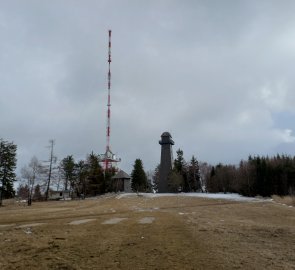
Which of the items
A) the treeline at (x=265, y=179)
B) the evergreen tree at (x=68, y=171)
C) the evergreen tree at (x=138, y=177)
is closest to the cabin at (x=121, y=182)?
the evergreen tree at (x=138, y=177)

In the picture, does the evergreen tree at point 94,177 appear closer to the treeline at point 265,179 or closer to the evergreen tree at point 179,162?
the evergreen tree at point 179,162

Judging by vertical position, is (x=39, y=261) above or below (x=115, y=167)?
below

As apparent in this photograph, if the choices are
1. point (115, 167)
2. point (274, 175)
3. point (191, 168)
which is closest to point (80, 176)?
point (115, 167)

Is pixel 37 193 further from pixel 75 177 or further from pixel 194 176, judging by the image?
pixel 194 176

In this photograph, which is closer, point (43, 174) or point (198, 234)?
point (198, 234)

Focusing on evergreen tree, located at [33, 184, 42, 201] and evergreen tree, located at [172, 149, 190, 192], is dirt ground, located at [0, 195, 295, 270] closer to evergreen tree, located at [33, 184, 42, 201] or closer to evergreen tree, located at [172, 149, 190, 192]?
evergreen tree, located at [33, 184, 42, 201]

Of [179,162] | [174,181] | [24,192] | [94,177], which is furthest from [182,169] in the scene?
[24,192]

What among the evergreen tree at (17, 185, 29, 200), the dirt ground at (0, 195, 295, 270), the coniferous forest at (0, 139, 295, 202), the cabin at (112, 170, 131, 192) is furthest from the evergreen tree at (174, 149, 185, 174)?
the dirt ground at (0, 195, 295, 270)

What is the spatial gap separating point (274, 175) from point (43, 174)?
4903 centimetres

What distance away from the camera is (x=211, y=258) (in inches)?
377

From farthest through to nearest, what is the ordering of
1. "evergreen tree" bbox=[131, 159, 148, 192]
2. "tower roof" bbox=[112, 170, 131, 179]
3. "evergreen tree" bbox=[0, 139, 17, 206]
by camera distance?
1. "evergreen tree" bbox=[131, 159, 148, 192]
2. "tower roof" bbox=[112, 170, 131, 179]
3. "evergreen tree" bbox=[0, 139, 17, 206]

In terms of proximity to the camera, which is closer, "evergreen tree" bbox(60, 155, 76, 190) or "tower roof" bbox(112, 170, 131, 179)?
"evergreen tree" bbox(60, 155, 76, 190)

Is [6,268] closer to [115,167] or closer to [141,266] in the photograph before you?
[141,266]

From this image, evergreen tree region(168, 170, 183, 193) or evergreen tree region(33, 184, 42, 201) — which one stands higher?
evergreen tree region(168, 170, 183, 193)
